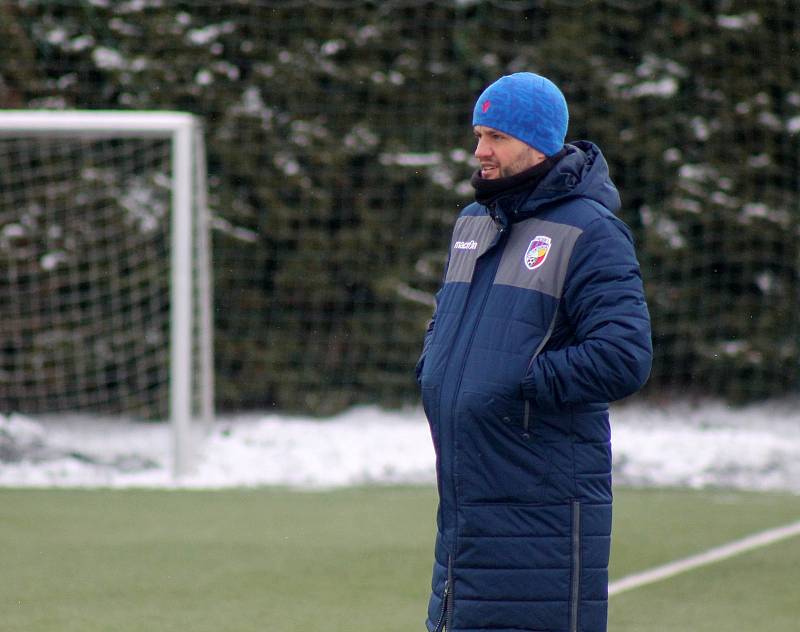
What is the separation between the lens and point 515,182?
9.76 feet

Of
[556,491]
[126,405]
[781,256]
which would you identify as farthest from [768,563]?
[126,405]

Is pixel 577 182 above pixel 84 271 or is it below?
above

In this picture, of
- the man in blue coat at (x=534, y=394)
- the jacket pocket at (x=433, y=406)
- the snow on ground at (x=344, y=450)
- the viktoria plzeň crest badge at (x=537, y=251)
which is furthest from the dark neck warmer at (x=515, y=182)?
the snow on ground at (x=344, y=450)

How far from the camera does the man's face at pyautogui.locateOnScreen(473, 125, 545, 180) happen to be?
300 cm

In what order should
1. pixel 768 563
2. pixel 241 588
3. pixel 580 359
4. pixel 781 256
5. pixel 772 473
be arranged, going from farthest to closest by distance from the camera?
pixel 781 256
pixel 772 473
pixel 768 563
pixel 241 588
pixel 580 359

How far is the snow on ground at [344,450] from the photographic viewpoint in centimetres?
805

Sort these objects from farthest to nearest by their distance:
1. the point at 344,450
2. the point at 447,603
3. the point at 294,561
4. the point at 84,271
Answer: the point at 84,271 < the point at 344,450 < the point at 294,561 < the point at 447,603

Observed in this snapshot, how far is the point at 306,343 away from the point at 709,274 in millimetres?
2857

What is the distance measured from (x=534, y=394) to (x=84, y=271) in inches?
273

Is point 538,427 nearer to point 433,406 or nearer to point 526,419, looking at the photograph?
point 526,419

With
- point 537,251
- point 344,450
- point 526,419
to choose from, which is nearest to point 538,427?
point 526,419

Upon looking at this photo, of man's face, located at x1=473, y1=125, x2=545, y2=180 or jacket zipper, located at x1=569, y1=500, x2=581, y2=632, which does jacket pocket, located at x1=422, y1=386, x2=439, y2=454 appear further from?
man's face, located at x1=473, y1=125, x2=545, y2=180

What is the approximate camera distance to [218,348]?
9531mm

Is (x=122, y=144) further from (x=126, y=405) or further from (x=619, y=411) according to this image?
(x=619, y=411)
